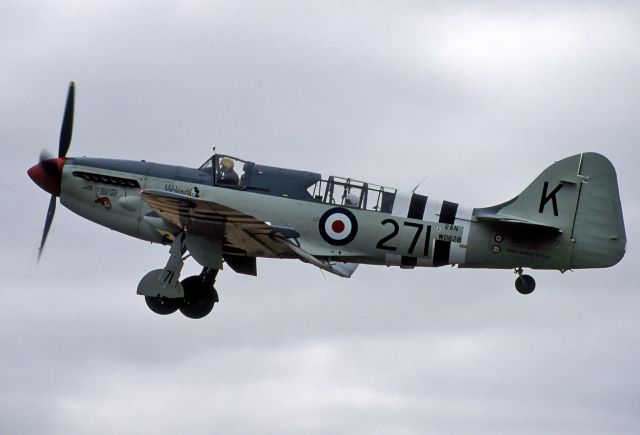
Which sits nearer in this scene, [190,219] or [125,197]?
[190,219]

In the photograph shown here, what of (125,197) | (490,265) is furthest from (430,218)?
(125,197)

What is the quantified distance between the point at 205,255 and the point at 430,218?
3.51m

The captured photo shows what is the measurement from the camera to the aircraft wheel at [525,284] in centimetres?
2059

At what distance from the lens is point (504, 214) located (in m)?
20.6

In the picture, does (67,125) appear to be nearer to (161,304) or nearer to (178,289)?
(161,304)

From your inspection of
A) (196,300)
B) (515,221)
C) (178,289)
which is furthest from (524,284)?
(178,289)

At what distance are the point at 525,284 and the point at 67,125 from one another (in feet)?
26.4

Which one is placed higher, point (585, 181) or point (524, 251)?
point (585, 181)

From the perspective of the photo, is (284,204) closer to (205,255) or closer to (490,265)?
(205,255)

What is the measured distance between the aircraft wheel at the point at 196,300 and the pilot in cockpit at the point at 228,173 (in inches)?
66.1

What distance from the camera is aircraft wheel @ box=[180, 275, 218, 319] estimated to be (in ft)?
67.8

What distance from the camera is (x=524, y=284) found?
20.6 meters

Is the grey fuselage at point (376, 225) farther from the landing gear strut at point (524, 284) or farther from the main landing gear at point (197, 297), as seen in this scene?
the main landing gear at point (197, 297)

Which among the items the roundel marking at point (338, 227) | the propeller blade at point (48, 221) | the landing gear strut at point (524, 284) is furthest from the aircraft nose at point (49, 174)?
the landing gear strut at point (524, 284)
